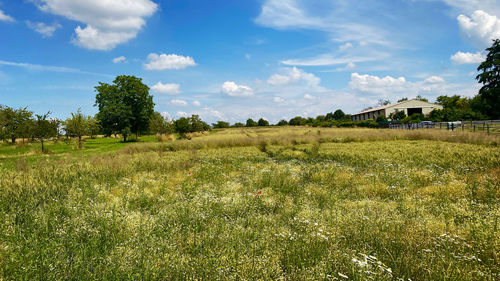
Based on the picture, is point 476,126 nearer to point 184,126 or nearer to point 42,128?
point 184,126

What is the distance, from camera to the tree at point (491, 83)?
5738cm

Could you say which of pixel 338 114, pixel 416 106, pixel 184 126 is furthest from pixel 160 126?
pixel 338 114

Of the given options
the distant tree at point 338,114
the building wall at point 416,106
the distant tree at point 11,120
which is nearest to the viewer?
the distant tree at point 11,120

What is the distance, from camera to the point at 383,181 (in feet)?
31.5

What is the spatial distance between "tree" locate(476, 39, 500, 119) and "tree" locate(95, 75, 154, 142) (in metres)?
78.5

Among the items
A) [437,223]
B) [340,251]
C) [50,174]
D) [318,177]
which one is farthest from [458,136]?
[50,174]

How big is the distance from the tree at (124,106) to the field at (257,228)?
34.1 metres

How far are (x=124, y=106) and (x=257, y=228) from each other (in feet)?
149

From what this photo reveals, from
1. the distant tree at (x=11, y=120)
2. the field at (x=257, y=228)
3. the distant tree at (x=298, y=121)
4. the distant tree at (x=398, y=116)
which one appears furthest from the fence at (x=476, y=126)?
the distant tree at (x=11, y=120)

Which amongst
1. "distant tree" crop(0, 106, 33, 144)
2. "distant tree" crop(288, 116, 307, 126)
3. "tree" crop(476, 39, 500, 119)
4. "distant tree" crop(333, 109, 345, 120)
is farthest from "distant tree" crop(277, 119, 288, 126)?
"distant tree" crop(0, 106, 33, 144)

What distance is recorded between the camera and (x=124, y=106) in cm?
4322

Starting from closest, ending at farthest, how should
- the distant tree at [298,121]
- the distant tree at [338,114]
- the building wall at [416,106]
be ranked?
the building wall at [416,106] < the distant tree at [298,121] < the distant tree at [338,114]

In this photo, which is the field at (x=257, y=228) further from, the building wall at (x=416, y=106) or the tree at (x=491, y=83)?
the building wall at (x=416, y=106)

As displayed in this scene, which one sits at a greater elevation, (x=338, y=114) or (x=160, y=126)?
(x=338, y=114)
